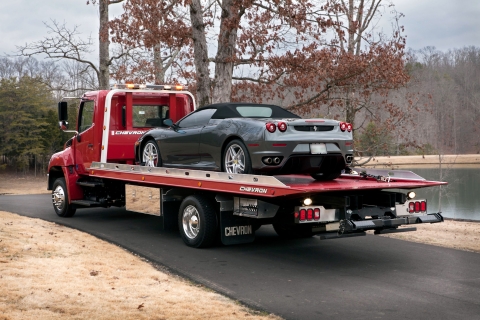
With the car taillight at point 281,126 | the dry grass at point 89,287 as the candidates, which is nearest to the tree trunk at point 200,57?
the dry grass at point 89,287

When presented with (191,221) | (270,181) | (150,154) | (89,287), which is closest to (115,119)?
(150,154)

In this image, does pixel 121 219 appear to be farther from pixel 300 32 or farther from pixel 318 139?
pixel 300 32

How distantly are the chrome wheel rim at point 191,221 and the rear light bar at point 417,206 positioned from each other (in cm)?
327

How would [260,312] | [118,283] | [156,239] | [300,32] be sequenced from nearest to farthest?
[260,312], [118,283], [156,239], [300,32]

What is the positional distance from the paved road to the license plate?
63.9 inches

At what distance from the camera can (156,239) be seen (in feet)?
34.9

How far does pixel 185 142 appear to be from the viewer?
33.3 feet

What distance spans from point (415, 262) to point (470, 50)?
7718 cm

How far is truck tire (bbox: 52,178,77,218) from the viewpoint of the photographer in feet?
44.3

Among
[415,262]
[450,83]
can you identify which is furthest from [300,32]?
[450,83]

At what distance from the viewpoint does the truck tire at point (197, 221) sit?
9.26 meters

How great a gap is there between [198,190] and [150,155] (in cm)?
215

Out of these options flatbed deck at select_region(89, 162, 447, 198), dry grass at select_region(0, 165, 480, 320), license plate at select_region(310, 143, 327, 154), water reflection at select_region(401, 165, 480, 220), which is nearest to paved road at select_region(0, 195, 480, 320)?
dry grass at select_region(0, 165, 480, 320)

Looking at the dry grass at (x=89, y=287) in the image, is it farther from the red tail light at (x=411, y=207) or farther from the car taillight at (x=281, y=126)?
the red tail light at (x=411, y=207)
